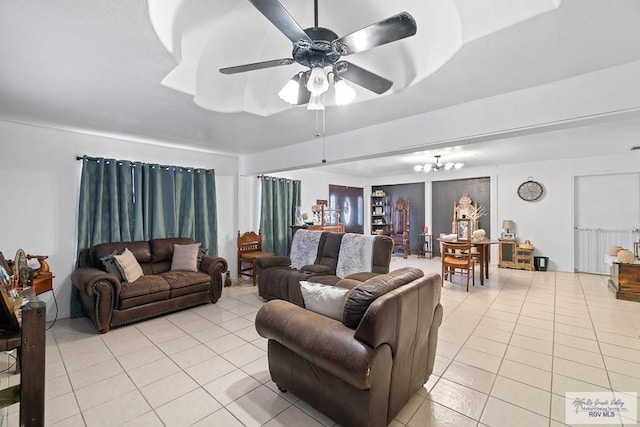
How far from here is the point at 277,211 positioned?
5.81 meters

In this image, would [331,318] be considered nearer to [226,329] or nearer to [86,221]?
[226,329]

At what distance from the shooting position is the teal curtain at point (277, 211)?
560 cm

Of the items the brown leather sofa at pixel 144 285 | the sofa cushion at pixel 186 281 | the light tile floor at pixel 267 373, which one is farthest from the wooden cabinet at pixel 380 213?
the sofa cushion at pixel 186 281

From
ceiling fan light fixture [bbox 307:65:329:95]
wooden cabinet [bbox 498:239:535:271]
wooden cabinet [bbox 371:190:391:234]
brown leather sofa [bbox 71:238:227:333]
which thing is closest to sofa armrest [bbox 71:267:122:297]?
brown leather sofa [bbox 71:238:227:333]

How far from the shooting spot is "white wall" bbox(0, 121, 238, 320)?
3.25 metres

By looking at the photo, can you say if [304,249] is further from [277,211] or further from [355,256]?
[277,211]

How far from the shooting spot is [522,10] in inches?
61.7

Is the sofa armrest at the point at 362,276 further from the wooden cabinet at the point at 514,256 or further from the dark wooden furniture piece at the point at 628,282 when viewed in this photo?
the wooden cabinet at the point at 514,256

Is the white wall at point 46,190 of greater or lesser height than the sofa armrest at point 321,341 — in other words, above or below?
above

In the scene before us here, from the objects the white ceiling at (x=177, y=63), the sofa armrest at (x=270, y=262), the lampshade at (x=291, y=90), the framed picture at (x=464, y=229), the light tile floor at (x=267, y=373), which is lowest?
the light tile floor at (x=267, y=373)

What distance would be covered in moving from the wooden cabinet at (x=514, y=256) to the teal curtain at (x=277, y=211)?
15.3 feet

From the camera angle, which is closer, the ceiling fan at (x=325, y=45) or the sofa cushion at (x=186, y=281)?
the ceiling fan at (x=325, y=45)

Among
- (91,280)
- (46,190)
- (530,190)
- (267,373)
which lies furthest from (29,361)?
(530,190)

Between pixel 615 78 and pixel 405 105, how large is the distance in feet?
4.88
